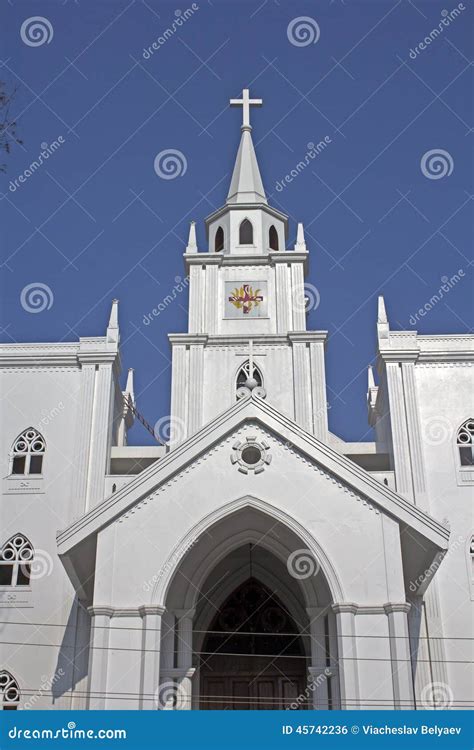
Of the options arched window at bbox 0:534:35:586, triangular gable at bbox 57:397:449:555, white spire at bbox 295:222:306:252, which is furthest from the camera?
A: white spire at bbox 295:222:306:252

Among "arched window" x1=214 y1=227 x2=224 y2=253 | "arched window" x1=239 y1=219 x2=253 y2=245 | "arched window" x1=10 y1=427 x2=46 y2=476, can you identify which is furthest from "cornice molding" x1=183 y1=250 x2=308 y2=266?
"arched window" x1=10 y1=427 x2=46 y2=476

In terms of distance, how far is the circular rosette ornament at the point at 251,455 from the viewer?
61.2 feet

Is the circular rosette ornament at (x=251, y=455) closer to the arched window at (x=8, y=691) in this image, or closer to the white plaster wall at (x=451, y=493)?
the white plaster wall at (x=451, y=493)

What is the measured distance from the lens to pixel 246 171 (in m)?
32.4

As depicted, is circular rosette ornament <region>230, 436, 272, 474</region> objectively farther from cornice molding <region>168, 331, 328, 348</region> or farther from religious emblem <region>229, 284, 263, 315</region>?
religious emblem <region>229, 284, 263, 315</region>

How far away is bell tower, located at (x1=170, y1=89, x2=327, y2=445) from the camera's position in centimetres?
2641

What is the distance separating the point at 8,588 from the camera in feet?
73.4

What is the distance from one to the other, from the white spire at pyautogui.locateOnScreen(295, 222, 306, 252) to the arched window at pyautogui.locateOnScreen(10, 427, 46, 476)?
11.0 metres

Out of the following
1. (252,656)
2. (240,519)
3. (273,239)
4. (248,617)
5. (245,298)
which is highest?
(273,239)

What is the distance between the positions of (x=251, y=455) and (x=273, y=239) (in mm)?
13818

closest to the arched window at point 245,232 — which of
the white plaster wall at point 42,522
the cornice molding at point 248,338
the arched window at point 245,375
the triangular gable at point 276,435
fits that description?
the cornice molding at point 248,338

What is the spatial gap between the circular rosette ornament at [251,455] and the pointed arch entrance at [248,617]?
2.38 ft

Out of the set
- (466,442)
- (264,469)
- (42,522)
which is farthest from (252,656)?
(466,442)

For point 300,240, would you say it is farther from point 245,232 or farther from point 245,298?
point 245,298
